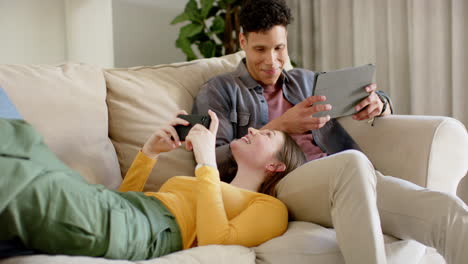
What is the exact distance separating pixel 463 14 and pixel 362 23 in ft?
2.05

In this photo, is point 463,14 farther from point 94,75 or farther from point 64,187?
point 64,187

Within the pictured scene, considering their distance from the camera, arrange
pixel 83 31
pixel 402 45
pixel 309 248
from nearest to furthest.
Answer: pixel 309 248, pixel 402 45, pixel 83 31

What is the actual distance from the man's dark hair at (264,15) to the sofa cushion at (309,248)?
81 cm

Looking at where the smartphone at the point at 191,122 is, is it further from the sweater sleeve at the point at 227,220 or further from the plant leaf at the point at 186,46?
the plant leaf at the point at 186,46

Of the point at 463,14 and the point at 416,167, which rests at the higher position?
the point at 463,14

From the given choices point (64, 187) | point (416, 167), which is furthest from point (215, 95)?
point (64, 187)

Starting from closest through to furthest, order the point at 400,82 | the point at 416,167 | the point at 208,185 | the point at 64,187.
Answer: the point at 64,187 < the point at 208,185 < the point at 416,167 < the point at 400,82

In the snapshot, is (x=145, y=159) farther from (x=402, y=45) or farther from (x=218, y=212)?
(x=402, y=45)

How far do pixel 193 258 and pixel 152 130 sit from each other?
28.5 inches

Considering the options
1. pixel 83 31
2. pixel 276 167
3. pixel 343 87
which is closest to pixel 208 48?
pixel 83 31

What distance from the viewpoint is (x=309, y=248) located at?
50.1 inches

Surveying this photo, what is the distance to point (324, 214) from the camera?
1431 mm

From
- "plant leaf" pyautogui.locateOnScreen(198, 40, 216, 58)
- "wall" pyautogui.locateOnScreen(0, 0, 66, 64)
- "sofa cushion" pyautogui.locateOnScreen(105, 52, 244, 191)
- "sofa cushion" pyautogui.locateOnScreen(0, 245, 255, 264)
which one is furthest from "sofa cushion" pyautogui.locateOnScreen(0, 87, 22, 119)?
"plant leaf" pyautogui.locateOnScreen(198, 40, 216, 58)

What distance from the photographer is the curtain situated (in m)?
2.52
